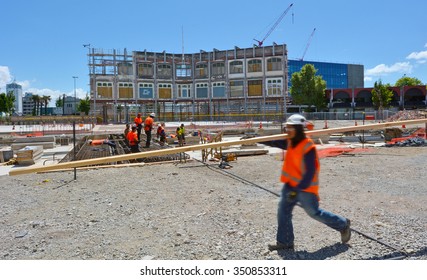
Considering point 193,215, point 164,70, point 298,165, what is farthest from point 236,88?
point 298,165

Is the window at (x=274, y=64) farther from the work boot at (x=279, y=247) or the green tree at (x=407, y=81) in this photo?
the work boot at (x=279, y=247)

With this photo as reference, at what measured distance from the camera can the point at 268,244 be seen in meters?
4.81

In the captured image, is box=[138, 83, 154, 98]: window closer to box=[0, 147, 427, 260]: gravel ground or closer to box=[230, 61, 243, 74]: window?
box=[230, 61, 243, 74]: window

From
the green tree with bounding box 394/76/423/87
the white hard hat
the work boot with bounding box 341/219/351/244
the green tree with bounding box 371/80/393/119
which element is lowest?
the work boot with bounding box 341/219/351/244

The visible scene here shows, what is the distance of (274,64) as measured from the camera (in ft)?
232

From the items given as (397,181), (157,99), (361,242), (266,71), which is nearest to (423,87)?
(266,71)

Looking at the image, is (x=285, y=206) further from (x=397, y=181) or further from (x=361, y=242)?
(x=397, y=181)

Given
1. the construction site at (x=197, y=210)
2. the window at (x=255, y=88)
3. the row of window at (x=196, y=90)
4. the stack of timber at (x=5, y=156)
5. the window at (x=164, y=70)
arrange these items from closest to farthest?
the construction site at (x=197, y=210), the stack of timber at (x=5, y=156), the row of window at (x=196, y=90), the window at (x=255, y=88), the window at (x=164, y=70)

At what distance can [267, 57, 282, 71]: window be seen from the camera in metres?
70.3

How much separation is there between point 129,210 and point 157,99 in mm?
69196

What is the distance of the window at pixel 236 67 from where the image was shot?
73531 millimetres

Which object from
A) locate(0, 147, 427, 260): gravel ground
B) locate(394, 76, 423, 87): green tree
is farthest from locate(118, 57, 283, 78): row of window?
locate(394, 76, 423, 87): green tree

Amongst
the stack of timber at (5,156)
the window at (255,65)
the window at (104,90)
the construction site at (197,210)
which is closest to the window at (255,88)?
the window at (255,65)

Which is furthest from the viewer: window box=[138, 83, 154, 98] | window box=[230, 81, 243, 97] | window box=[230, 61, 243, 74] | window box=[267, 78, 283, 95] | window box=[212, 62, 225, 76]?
window box=[212, 62, 225, 76]
